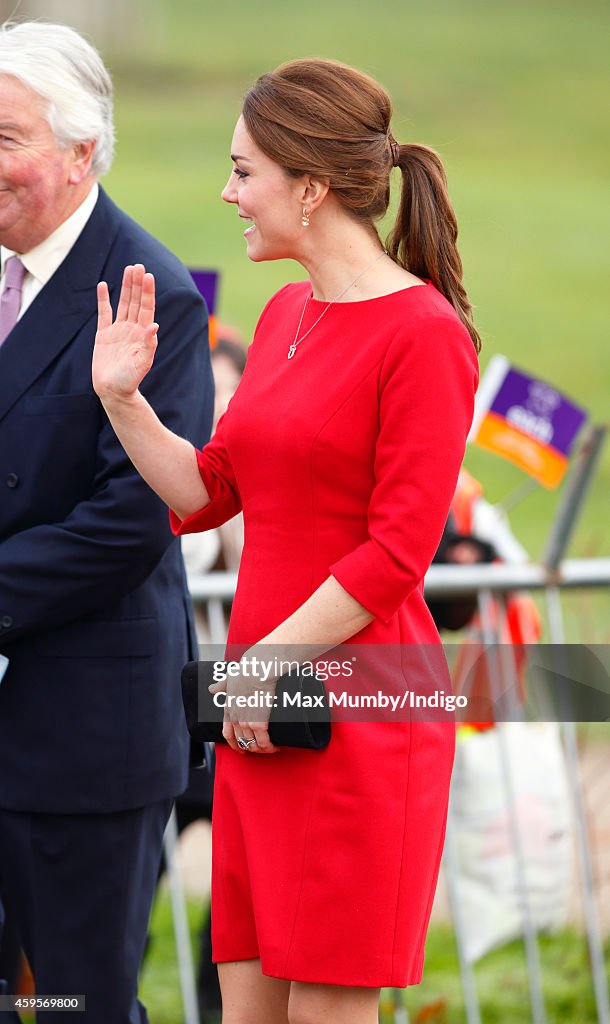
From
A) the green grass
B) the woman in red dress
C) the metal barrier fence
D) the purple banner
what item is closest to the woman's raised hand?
the woman in red dress

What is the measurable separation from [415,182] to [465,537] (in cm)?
173

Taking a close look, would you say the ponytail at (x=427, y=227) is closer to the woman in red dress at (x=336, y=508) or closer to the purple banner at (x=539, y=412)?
the woman in red dress at (x=336, y=508)

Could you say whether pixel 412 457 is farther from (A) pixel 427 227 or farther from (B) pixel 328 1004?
(B) pixel 328 1004

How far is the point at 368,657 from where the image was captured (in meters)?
2.32

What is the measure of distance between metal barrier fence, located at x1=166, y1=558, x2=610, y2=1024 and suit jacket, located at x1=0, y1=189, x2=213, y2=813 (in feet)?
2.77

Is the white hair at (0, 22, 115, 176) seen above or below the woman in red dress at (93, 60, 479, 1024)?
above

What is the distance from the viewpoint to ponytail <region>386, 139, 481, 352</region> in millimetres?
2381

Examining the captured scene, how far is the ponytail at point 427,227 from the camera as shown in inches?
93.7

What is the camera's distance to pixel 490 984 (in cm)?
436

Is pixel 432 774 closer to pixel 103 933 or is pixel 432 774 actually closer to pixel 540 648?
pixel 103 933

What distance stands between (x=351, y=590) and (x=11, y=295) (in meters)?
0.96

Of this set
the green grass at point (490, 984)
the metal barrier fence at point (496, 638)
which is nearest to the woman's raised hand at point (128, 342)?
the metal barrier fence at point (496, 638)

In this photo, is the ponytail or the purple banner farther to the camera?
the purple banner

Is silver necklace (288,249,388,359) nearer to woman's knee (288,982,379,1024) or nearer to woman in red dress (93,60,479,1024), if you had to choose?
woman in red dress (93,60,479,1024)
